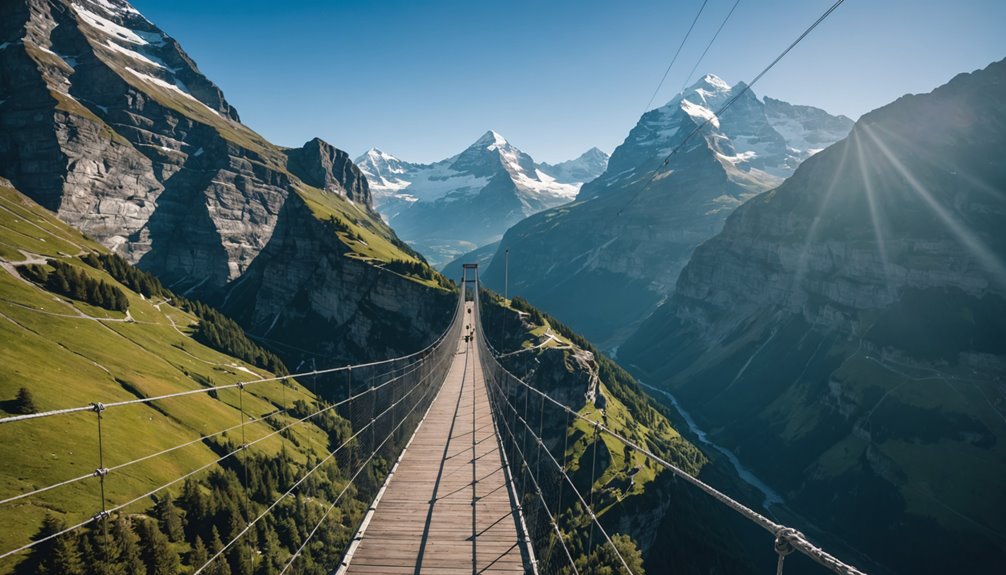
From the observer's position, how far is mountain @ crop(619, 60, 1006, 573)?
315 ft

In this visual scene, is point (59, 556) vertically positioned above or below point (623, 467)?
below

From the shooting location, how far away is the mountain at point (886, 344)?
315 feet

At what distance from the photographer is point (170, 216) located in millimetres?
191875

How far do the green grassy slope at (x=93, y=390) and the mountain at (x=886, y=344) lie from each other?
110177 millimetres

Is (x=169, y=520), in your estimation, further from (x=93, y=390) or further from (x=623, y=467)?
(x=623, y=467)

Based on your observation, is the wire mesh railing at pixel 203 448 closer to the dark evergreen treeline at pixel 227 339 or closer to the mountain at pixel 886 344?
the dark evergreen treeline at pixel 227 339

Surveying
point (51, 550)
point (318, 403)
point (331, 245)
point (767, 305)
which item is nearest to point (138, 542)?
point (51, 550)

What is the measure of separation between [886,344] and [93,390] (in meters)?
162

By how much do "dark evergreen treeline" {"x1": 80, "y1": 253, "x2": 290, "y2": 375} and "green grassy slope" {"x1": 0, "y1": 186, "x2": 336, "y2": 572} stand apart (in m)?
3.73

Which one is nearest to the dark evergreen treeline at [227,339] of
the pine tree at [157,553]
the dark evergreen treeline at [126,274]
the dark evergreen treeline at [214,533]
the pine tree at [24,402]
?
the dark evergreen treeline at [126,274]

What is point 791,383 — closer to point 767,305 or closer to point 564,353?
point 767,305

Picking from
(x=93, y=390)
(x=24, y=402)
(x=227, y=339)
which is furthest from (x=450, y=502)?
(x=227, y=339)

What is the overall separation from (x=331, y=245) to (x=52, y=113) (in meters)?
100

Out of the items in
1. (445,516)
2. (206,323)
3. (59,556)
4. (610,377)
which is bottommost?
(59,556)
